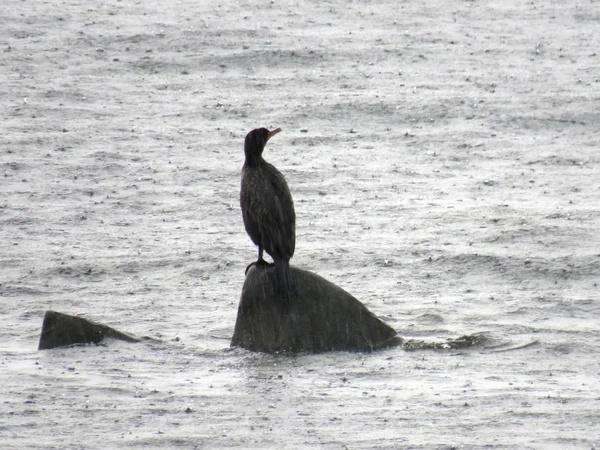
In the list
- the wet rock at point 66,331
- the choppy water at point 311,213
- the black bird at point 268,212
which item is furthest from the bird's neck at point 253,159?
the wet rock at point 66,331

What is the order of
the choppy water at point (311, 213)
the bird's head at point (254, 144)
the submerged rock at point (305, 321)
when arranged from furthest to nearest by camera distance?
the bird's head at point (254, 144)
the submerged rock at point (305, 321)
the choppy water at point (311, 213)

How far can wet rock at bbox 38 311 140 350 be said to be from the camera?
807cm

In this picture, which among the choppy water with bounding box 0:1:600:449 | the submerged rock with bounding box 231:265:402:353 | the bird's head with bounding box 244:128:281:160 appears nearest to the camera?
the choppy water with bounding box 0:1:600:449

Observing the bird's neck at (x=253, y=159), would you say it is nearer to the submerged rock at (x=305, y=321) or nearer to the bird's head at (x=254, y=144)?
the bird's head at (x=254, y=144)

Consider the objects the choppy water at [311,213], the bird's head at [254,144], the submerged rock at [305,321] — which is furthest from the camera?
the bird's head at [254,144]

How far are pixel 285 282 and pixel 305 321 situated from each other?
29cm

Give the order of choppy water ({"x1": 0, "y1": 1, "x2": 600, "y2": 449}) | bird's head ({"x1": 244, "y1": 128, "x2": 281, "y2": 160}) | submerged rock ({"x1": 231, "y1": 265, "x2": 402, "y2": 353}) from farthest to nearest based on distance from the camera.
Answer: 1. bird's head ({"x1": 244, "y1": 128, "x2": 281, "y2": 160})
2. submerged rock ({"x1": 231, "y1": 265, "x2": 402, "y2": 353})
3. choppy water ({"x1": 0, "y1": 1, "x2": 600, "y2": 449})

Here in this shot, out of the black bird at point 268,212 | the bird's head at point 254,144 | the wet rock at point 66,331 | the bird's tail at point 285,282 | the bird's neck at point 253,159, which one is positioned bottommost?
the wet rock at point 66,331

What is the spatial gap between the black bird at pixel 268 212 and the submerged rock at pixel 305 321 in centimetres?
10

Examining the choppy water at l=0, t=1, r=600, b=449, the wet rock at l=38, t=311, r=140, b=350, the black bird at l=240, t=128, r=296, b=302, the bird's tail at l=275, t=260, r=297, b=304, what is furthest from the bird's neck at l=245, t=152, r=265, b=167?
the wet rock at l=38, t=311, r=140, b=350

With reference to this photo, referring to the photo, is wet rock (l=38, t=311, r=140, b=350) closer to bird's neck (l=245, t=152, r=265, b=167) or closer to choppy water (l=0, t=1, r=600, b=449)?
choppy water (l=0, t=1, r=600, b=449)

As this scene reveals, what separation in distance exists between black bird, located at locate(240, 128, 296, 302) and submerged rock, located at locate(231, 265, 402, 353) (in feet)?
0.32

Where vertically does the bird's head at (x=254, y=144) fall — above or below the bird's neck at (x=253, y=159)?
above

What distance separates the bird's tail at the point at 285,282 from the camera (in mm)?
8047
